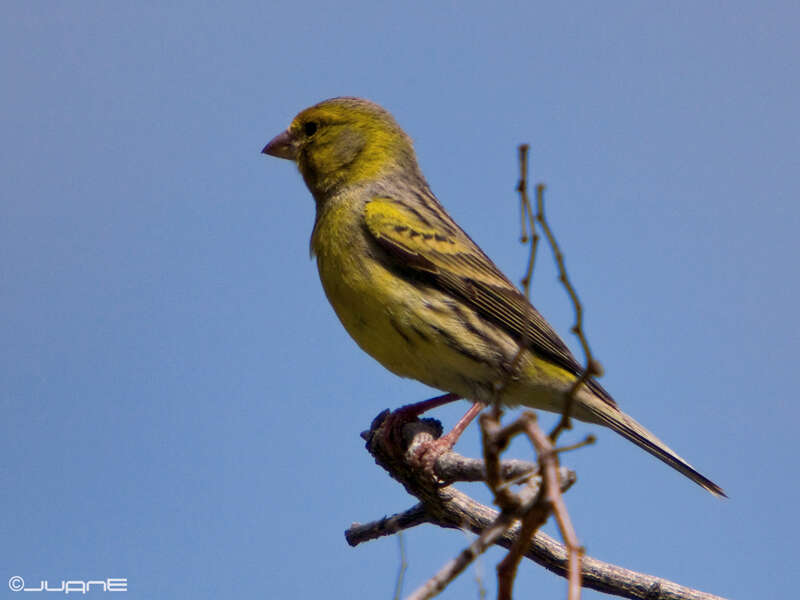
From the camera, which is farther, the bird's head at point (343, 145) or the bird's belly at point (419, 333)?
the bird's head at point (343, 145)

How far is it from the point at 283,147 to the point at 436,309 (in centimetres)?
248

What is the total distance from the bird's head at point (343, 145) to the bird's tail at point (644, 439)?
2533 mm

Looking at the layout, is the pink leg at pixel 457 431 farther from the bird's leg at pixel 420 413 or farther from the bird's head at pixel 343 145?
the bird's head at pixel 343 145

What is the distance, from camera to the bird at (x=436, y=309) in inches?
239

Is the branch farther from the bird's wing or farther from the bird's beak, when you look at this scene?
the bird's beak

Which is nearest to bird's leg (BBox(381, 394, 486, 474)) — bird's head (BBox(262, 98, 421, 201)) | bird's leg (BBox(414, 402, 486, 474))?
bird's leg (BBox(414, 402, 486, 474))

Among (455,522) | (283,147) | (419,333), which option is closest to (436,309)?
(419,333)

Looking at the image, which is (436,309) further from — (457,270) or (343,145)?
(343,145)

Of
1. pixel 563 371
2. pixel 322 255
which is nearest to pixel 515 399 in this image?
pixel 563 371

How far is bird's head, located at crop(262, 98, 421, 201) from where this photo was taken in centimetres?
752

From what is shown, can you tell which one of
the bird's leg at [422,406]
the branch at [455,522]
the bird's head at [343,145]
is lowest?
the branch at [455,522]

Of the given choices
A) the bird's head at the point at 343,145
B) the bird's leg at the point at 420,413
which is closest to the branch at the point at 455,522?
the bird's leg at the point at 420,413

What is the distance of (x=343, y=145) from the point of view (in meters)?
7.67

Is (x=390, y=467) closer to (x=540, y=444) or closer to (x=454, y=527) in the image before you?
(x=454, y=527)
